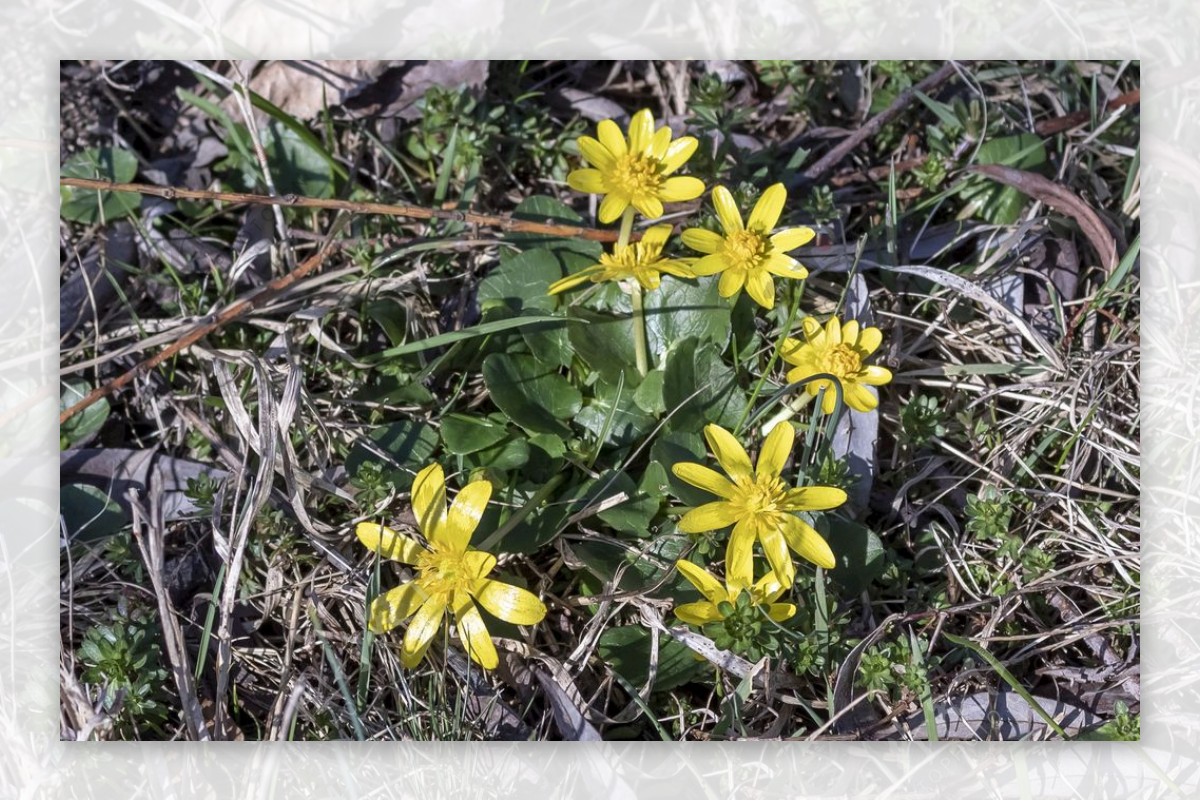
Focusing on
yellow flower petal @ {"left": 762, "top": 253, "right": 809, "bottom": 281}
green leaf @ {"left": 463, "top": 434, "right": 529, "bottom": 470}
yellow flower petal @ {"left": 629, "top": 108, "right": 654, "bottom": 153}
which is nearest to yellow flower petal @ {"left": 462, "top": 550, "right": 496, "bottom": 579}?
green leaf @ {"left": 463, "top": 434, "right": 529, "bottom": 470}

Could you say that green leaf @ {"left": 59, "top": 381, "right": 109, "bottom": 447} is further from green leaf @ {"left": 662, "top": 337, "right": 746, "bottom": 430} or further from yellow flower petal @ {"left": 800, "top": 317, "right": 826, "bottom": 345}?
yellow flower petal @ {"left": 800, "top": 317, "right": 826, "bottom": 345}

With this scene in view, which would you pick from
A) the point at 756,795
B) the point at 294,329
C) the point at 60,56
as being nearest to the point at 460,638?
the point at 756,795

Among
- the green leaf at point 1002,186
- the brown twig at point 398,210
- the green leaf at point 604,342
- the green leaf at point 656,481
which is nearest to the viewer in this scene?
the green leaf at point 656,481

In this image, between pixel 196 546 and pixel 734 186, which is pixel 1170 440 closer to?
pixel 734 186

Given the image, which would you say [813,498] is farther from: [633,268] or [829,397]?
[633,268]

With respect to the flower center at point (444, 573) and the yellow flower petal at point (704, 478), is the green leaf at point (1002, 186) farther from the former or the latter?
the flower center at point (444, 573)

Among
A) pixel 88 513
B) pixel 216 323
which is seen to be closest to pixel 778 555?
pixel 216 323

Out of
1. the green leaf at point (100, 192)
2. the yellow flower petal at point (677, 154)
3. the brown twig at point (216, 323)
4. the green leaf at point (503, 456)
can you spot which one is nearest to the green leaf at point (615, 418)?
the green leaf at point (503, 456)
